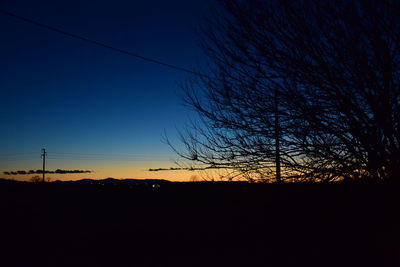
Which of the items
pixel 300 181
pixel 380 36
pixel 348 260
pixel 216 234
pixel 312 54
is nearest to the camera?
pixel 380 36

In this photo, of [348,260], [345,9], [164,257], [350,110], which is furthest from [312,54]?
[164,257]

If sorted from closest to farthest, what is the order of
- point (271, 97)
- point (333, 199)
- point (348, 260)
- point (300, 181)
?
point (271, 97) < point (300, 181) < point (348, 260) < point (333, 199)

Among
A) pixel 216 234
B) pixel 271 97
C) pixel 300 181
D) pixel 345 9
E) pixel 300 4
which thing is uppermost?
pixel 300 4

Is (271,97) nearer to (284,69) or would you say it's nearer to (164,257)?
(284,69)

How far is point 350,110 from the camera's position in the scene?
3.60m

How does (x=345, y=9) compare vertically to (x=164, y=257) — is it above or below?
above

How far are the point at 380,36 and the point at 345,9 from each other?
0.53 meters

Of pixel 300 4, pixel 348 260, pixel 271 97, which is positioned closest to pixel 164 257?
pixel 348 260

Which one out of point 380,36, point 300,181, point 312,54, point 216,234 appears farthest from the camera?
point 216,234

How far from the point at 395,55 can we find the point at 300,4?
53.0 inches

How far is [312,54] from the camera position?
11.5 ft

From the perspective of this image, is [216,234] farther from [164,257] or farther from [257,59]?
[257,59]

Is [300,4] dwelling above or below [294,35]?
above

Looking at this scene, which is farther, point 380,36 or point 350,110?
point 350,110
